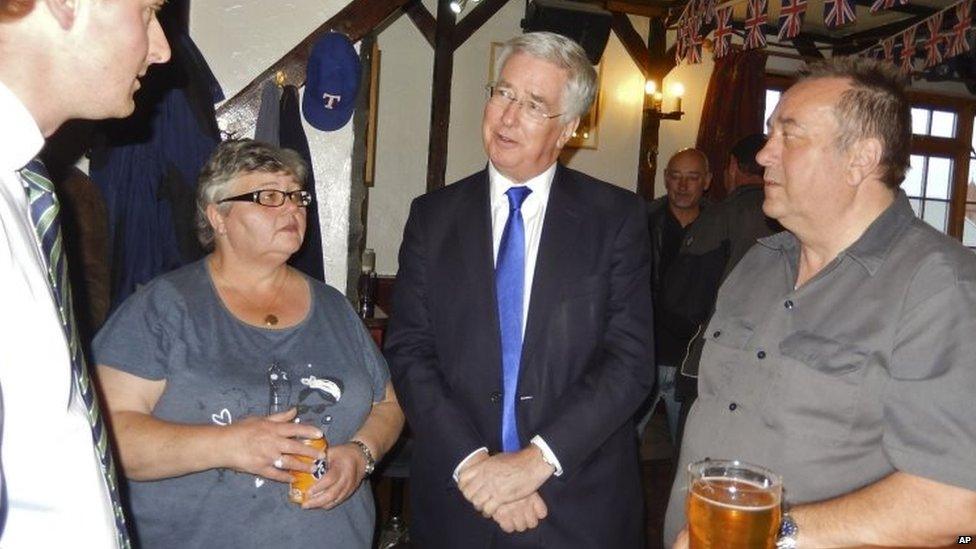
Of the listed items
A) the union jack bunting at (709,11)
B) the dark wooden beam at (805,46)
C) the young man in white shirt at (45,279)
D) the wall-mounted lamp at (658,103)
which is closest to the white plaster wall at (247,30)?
the young man in white shirt at (45,279)

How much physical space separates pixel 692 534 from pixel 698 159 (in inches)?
140

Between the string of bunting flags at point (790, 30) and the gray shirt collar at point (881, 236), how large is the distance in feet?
14.2

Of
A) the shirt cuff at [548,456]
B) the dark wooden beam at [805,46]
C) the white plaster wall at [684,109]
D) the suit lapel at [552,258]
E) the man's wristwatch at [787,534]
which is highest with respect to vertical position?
the dark wooden beam at [805,46]

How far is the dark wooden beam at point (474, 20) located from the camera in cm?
650

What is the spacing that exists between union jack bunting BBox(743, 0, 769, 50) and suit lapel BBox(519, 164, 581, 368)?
4.39m

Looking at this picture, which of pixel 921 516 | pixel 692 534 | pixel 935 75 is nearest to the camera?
pixel 692 534

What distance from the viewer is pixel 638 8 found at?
6.86 m

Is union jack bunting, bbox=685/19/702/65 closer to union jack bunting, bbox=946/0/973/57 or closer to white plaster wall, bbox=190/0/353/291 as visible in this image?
union jack bunting, bbox=946/0/973/57

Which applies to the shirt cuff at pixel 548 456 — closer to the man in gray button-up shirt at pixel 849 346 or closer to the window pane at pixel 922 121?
the man in gray button-up shirt at pixel 849 346

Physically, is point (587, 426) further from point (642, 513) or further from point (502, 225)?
point (502, 225)

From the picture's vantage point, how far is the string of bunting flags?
5508 millimetres

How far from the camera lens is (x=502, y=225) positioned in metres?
1.84

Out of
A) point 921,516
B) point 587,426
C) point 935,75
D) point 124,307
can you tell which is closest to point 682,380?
point 587,426

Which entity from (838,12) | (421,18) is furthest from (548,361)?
(421,18)
